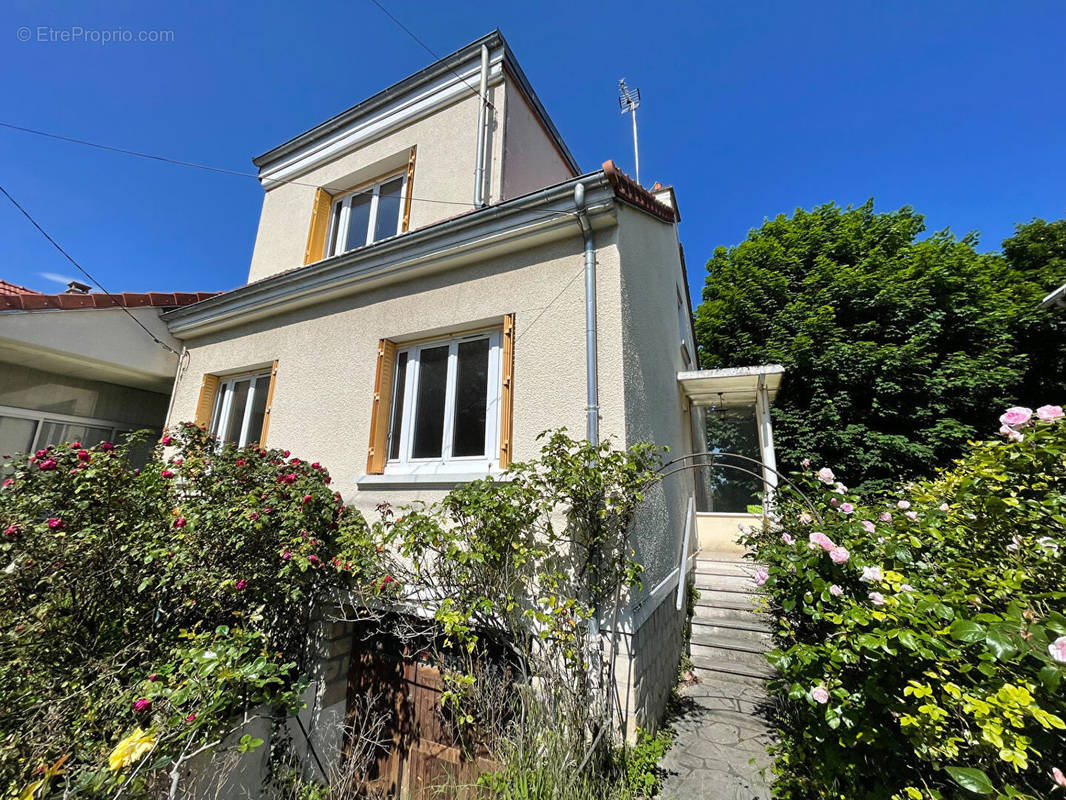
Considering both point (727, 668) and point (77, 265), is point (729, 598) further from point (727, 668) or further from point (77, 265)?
point (77, 265)

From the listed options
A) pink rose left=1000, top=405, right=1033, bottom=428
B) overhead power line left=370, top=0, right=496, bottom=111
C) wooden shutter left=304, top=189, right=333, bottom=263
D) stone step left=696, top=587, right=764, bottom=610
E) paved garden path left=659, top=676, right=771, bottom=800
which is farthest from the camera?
wooden shutter left=304, top=189, right=333, bottom=263

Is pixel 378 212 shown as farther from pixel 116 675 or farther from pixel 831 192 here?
pixel 831 192

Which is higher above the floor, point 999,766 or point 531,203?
point 531,203

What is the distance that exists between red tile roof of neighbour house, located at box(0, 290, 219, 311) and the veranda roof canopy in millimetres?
9589

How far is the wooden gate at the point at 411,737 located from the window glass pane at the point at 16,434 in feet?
27.0

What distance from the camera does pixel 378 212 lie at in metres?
7.82

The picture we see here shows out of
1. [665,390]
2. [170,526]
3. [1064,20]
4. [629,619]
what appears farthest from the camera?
[1064,20]

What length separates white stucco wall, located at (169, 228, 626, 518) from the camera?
420 cm

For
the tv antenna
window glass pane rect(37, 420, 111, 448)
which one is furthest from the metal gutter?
the tv antenna

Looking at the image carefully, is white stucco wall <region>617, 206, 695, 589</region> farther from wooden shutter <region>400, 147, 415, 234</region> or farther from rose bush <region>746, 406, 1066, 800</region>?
wooden shutter <region>400, 147, 415, 234</region>

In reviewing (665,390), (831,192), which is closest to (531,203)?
(665,390)

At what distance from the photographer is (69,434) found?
8008 millimetres

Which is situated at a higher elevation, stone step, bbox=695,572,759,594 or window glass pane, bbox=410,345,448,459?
window glass pane, bbox=410,345,448,459

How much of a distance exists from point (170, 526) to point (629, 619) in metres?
4.55
